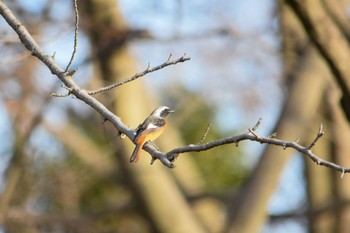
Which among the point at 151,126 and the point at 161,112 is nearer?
the point at 151,126

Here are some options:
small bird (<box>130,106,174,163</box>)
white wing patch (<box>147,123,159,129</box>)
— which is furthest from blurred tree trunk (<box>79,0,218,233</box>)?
white wing patch (<box>147,123,159,129</box>)

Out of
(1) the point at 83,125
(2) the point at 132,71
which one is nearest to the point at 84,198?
(1) the point at 83,125

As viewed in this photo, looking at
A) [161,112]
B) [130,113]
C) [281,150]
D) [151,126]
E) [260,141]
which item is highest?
[130,113]

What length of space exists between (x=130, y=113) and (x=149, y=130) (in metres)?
6.91

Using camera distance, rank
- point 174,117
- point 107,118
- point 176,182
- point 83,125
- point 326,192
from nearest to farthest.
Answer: point 107,118
point 326,192
point 176,182
point 174,117
point 83,125

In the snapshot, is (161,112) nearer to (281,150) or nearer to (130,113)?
(281,150)

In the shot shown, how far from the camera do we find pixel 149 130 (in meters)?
3.89

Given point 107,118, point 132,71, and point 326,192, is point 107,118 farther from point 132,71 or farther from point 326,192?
point 326,192

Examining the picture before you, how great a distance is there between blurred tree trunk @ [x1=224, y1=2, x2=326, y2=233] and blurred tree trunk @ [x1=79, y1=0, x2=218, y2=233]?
0.74 metres

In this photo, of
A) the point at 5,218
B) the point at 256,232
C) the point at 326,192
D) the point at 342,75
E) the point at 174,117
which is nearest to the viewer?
the point at 342,75

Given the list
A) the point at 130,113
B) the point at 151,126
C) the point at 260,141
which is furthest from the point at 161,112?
the point at 130,113

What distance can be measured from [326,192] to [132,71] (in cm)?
269

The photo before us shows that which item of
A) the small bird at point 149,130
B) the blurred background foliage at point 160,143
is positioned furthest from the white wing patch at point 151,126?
the blurred background foliage at point 160,143

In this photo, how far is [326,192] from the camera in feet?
36.8
